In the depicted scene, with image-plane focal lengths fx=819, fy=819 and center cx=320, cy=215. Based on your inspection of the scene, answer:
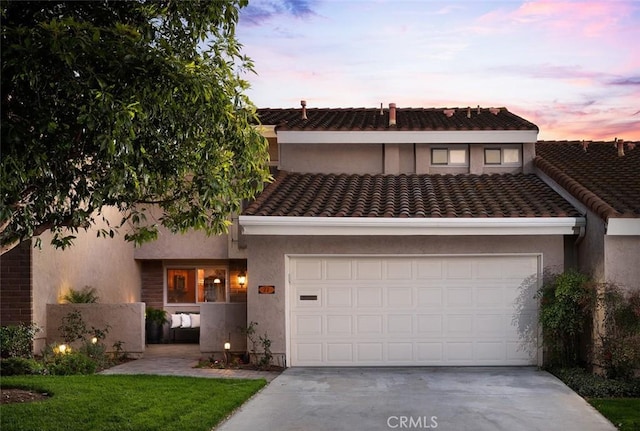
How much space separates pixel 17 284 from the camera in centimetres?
1712

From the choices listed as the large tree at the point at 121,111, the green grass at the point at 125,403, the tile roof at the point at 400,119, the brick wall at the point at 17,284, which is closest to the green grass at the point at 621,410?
the green grass at the point at 125,403

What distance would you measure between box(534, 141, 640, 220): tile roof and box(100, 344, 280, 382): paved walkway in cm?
692

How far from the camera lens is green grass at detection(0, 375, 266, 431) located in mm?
10531

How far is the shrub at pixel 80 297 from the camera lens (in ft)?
61.9

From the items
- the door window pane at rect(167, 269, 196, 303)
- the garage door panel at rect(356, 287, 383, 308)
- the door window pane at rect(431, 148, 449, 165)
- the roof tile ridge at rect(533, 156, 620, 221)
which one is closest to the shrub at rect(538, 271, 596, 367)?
the roof tile ridge at rect(533, 156, 620, 221)

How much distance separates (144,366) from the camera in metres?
16.6

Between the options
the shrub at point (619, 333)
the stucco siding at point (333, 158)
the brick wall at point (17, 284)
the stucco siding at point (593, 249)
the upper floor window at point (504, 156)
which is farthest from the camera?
the stucco siding at point (333, 158)

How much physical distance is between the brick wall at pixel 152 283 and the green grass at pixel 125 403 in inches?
353

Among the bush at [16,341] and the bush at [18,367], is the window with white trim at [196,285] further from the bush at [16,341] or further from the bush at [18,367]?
the bush at [18,367]

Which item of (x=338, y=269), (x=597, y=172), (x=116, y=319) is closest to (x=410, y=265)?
(x=338, y=269)

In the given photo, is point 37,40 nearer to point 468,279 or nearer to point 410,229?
point 410,229

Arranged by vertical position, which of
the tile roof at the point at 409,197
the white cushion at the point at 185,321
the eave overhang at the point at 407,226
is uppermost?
the tile roof at the point at 409,197

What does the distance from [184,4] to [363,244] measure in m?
7.47

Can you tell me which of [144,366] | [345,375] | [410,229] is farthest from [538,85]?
[144,366]
